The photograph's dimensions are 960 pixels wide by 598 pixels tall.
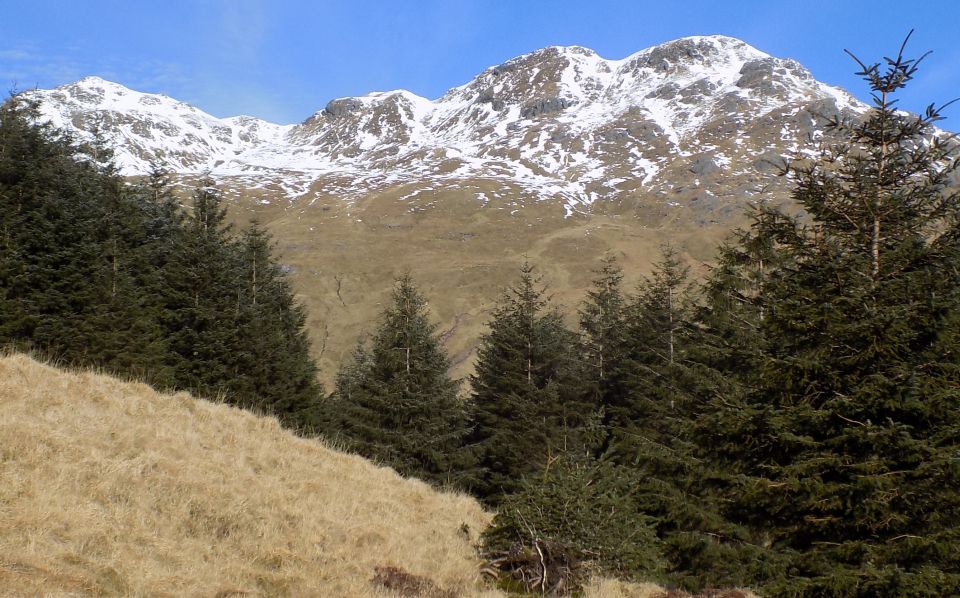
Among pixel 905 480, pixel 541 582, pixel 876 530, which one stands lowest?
pixel 541 582

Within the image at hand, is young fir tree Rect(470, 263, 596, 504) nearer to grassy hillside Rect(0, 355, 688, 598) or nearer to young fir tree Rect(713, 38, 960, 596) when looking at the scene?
grassy hillside Rect(0, 355, 688, 598)

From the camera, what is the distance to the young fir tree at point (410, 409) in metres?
26.9

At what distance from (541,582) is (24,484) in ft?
23.9

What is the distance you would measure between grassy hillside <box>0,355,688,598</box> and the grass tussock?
3 cm

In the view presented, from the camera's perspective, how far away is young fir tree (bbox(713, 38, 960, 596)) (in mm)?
6953

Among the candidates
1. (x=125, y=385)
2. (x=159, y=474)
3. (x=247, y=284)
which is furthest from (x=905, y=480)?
(x=247, y=284)

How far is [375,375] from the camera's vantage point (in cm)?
2994

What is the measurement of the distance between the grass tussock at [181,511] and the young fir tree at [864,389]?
15.0ft

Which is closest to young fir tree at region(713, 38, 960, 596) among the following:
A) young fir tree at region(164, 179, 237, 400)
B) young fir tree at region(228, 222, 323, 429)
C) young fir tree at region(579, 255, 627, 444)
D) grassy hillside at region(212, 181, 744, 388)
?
young fir tree at region(579, 255, 627, 444)

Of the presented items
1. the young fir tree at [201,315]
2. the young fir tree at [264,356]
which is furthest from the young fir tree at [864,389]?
the young fir tree at [201,315]

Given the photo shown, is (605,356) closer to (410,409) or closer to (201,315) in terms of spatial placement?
(410,409)

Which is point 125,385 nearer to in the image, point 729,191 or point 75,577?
point 75,577

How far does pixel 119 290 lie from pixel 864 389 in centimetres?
2900

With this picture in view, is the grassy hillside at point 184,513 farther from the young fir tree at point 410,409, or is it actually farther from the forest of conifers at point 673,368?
the young fir tree at point 410,409
